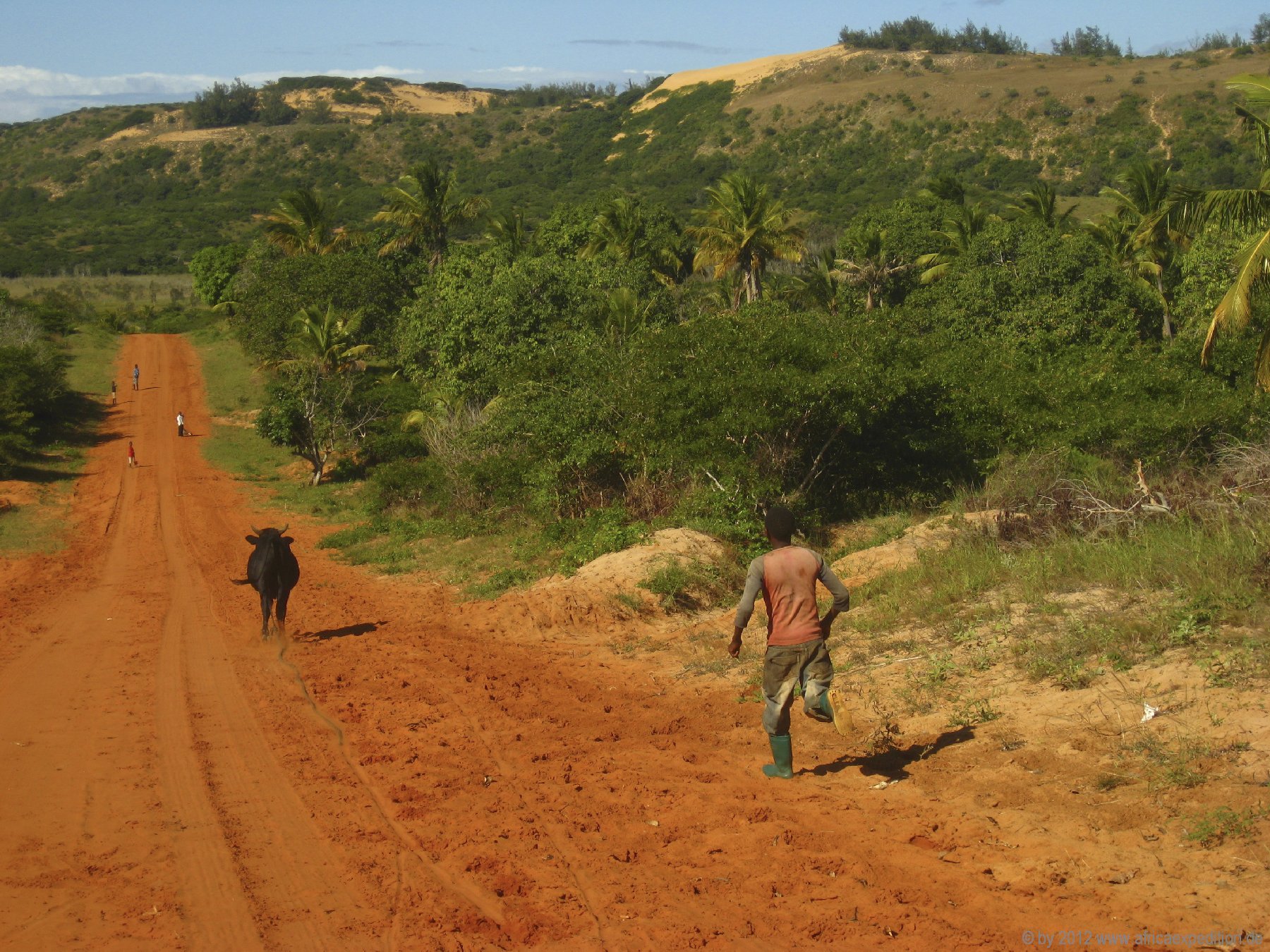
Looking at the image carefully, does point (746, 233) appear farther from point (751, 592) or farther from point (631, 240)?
point (751, 592)

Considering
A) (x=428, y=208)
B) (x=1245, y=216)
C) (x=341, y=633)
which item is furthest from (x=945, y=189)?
(x=341, y=633)

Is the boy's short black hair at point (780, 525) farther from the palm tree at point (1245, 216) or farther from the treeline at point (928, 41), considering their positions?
the treeline at point (928, 41)

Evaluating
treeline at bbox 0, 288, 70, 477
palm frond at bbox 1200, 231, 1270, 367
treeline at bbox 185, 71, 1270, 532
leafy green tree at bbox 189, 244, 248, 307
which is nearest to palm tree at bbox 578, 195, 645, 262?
treeline at bbox 185, 71, 1270, 532

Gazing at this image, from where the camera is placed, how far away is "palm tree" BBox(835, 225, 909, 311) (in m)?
43.1

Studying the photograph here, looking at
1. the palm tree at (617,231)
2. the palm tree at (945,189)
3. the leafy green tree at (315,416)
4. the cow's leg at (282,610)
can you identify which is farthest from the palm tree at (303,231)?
the cow's leg at (282,610)

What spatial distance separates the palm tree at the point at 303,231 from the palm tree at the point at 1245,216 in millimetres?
38865

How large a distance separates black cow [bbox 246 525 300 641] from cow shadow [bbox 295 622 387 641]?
0.83 feet

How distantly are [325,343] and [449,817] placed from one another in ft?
89.2

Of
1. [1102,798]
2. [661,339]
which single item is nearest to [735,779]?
[1102,798]

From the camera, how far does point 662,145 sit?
12838 centimetres

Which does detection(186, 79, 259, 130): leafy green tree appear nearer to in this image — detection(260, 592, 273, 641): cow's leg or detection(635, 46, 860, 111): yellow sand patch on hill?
detection(635, 46, 860, 111): yellow sand patch on hill

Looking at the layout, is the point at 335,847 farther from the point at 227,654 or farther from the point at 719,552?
the point at 719,552

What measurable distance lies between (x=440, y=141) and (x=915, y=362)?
136231 mm

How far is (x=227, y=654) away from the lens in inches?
451
